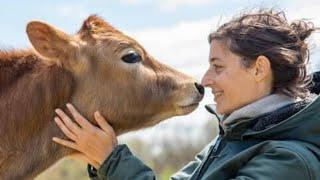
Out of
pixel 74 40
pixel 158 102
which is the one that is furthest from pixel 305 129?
pixel 74 40

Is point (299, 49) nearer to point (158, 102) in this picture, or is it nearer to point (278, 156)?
point (278, 156)

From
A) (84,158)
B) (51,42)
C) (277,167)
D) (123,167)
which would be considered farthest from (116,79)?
(277,167)

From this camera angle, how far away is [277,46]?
3754 millimetres

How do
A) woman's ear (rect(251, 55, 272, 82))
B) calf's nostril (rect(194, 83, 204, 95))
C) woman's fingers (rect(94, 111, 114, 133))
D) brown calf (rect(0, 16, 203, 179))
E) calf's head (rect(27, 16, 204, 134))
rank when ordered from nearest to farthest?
1. woman's ear (rect(251, 55, 272, 82))
2. woman's fingers (rect(94, 111, 114, 133))
3. brown calf (rect(0, 16, 203, 179))
4. calf's head (rect(27, 16, 204, 134))
5. calf's nostril (rect(194, 83, 204, 95))

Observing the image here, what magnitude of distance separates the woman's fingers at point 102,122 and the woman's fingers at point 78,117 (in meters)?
0.09

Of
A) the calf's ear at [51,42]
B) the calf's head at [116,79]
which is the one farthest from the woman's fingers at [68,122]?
the calf's ear at [51,42]

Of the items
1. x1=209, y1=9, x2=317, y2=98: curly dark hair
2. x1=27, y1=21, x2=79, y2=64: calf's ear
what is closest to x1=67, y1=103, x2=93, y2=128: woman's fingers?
x1=27, y1=21, x2=79, y2=64: calf's ear

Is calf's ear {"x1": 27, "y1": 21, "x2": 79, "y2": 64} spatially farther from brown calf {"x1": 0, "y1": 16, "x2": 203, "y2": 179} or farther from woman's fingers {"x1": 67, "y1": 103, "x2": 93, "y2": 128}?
woman's fingers {"x1": 67, "y1": 103, "x2": 93, "y2": 128}

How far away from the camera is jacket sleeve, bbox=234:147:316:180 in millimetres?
3379

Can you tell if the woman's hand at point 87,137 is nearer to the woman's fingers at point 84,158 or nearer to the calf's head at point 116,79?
the woman's fingers at point 84,158

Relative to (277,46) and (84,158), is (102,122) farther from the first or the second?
(277,46)

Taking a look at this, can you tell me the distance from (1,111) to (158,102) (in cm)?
102

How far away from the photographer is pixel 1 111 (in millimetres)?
4582

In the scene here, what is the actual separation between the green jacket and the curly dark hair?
0.79ft
